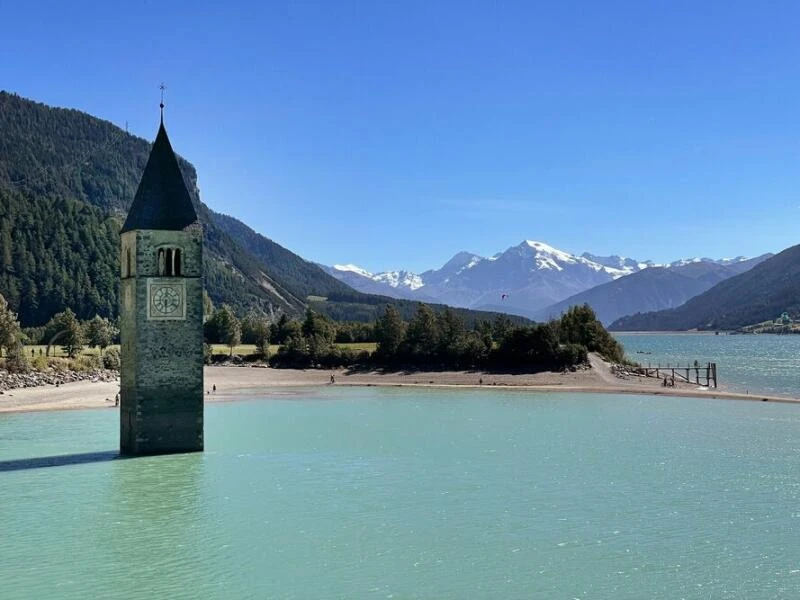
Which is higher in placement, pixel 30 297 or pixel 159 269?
pixel 30 297

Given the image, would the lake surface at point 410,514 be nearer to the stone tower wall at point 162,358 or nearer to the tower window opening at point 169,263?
the stone tower wall at point 162,358

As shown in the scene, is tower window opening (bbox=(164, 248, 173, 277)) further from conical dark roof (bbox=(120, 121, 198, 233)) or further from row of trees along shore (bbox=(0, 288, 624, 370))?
row of trees along shore (bbox=(0, 288, 624, 370))

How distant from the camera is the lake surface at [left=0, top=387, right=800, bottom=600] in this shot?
70.0 ft

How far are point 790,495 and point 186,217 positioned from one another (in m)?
26.7

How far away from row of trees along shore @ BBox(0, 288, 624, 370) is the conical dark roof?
45.7 metres

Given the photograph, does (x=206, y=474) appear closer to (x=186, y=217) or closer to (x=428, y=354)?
(x=186, y=217)

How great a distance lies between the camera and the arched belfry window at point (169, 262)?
38594mm

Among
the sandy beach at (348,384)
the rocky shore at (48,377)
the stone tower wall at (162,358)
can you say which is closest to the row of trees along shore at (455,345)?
the sandy beach at (348,384)

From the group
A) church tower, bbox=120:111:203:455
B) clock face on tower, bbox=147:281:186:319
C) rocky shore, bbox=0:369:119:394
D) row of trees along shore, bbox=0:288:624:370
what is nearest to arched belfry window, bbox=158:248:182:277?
church tower, bbox=120:111:203:455

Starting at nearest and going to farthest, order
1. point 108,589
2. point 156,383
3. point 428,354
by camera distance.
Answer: point 108,589, point 156,383, point 428,354

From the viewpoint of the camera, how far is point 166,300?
38469 millimetres

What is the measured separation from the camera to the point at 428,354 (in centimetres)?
9294

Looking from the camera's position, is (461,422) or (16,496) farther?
(461,422)

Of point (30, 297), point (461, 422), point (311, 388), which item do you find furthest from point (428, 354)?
point (30, 297)
